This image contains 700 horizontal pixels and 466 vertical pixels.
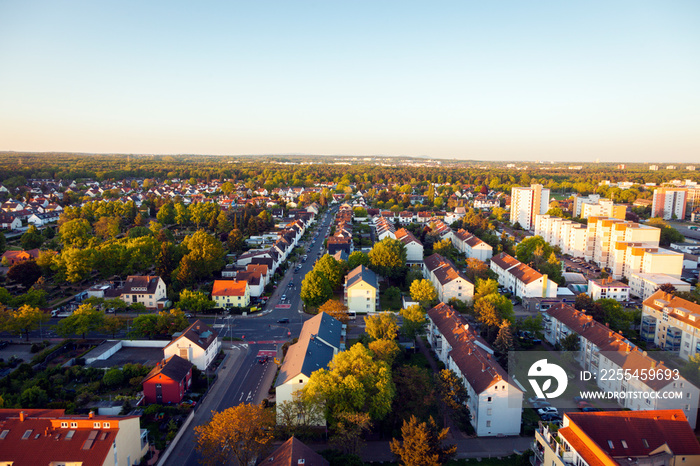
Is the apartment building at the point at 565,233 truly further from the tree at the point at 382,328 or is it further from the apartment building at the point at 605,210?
the tree at the point at 382,328

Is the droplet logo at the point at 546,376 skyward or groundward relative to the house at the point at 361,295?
groundward

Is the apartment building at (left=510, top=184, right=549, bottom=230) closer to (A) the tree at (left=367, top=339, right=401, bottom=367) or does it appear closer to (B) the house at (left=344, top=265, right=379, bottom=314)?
(B) the house at (left=344, top=265, right=379, bottom=314)

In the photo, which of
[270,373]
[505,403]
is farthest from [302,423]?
[505,403]

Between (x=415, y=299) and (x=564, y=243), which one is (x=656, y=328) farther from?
(x=564, y=243)

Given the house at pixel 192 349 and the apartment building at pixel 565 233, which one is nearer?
the house at pixel 192 349

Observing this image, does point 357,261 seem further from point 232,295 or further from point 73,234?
point 73,234

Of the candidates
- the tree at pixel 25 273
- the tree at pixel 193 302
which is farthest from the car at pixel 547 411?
the tree at pixel 25 273
